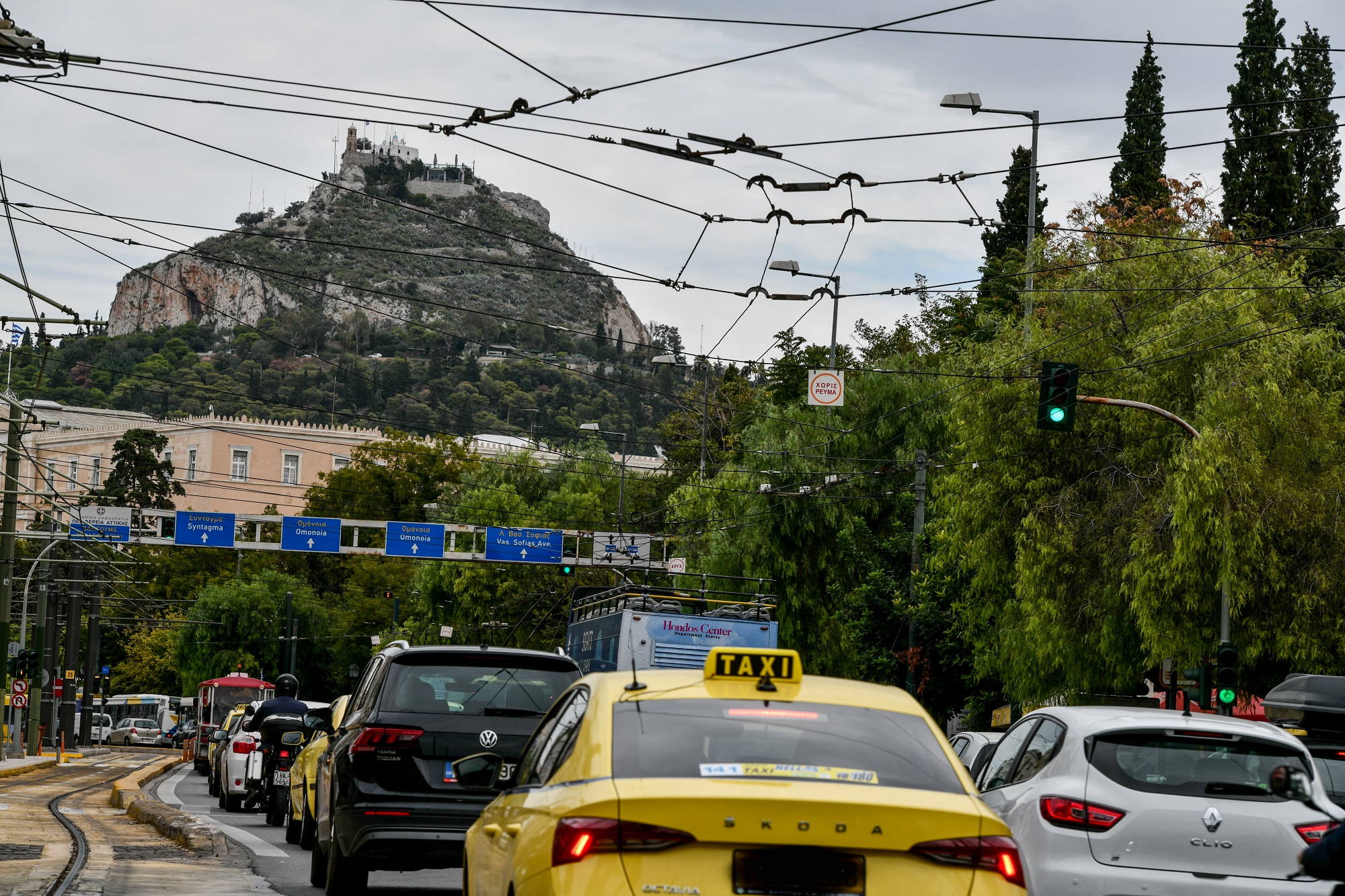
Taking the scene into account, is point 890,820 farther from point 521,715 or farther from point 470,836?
point 521,715

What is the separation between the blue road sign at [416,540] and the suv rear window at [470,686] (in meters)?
45.5

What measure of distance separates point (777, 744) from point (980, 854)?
80 cm

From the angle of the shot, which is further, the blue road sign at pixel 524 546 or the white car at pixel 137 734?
the white car at pixel 137 734

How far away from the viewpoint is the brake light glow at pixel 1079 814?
961cm

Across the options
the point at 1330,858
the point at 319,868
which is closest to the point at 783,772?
the point at 1330,858

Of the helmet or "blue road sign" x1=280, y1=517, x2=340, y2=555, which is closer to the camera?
the helmet

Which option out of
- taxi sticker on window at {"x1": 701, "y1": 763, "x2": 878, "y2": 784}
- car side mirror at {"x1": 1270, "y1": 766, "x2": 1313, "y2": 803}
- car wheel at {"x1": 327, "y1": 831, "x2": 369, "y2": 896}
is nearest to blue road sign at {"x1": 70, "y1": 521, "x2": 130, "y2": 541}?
car wheel at {"x1": 327, "y1": 831, "x2": 369, "y2": 896}

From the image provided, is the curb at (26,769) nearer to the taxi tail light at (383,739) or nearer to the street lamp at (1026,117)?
the street lamp at (1026,117)

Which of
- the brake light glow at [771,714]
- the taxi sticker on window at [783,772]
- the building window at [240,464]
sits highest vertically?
the building window at [240,464]

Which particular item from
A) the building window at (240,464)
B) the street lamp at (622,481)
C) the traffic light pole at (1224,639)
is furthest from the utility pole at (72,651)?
the building window at (240,464)

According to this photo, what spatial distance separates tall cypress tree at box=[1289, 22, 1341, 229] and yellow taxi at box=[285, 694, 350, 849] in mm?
40601

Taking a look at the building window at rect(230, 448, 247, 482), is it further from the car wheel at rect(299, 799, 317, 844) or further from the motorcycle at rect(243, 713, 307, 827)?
the car wheel at rect(299, 799, 317, 844)

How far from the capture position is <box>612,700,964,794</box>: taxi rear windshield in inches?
233

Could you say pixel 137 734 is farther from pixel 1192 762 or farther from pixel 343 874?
pixel 1192 762
